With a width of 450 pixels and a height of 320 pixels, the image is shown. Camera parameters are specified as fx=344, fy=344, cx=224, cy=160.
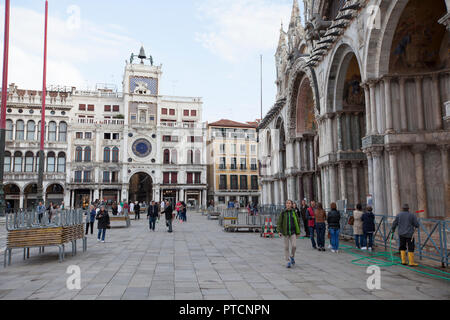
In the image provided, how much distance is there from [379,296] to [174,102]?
56899mm

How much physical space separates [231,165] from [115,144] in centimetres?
1908

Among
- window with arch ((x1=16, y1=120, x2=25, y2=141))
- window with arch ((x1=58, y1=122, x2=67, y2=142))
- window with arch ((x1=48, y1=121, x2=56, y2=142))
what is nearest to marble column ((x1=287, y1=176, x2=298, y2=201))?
window with arch ((x1=58, y1=122, x2=67, y2=142))

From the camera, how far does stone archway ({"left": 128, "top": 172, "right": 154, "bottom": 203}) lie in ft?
190

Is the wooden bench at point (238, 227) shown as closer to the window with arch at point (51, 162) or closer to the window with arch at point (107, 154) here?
the window with arch at point (107, 154)

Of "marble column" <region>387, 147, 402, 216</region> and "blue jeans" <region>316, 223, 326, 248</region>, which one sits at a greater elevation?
"marble column" <region>387, 147, 402, 216</region>

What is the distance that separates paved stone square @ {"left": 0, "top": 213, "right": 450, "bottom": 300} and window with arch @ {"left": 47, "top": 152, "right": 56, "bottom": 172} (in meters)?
44.1

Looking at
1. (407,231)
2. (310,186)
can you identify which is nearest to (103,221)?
(407,231)

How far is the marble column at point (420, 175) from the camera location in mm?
12398

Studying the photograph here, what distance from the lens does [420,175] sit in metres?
12.6

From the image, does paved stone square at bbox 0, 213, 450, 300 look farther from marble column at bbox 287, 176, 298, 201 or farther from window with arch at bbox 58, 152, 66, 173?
window with arch at bbox 58, 152, 66, 173

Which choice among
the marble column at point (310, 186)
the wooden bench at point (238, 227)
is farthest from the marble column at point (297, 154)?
the wooden bench at point (238, 227)

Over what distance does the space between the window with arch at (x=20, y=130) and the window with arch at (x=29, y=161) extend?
7.91 ft

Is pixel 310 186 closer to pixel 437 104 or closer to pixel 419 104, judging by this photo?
pixel 419 104

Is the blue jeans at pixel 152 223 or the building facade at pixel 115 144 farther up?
the building facade at pixel 115 144
